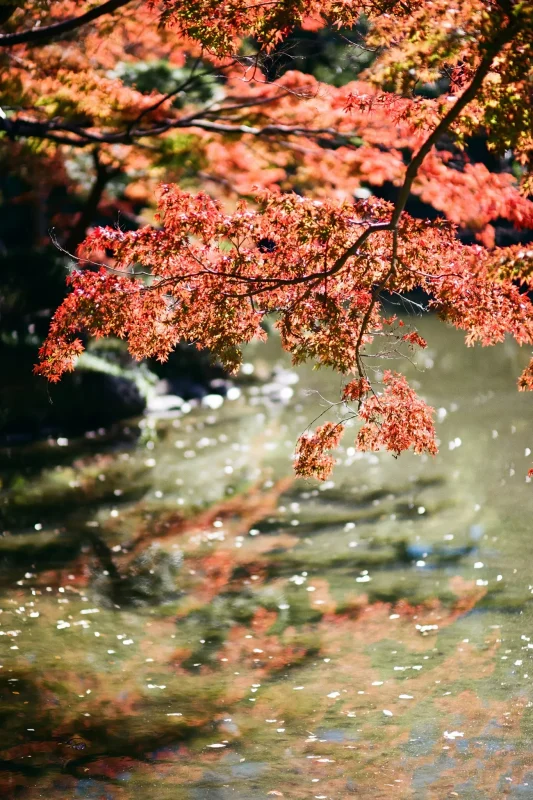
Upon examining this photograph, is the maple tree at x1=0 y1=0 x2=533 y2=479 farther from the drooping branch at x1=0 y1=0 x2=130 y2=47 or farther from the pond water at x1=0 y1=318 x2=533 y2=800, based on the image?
the pond water at x1=0 y1=318 x2=533 y2=800

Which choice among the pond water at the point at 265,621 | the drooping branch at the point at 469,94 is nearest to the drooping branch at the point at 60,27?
the drooping branch at the point at 469,94

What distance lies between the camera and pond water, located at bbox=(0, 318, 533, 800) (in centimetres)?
588

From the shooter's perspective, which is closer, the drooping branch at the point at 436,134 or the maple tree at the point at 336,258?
the drooping branch at the point at 436,134

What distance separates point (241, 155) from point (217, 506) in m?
5.36

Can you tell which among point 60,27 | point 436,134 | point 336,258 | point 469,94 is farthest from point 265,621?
point 60,27

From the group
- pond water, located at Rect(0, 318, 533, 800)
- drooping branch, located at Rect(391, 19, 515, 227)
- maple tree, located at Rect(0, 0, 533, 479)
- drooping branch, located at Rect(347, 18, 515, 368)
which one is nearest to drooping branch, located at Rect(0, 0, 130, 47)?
maple tree, located at Rect(0, 0, 533, 479)

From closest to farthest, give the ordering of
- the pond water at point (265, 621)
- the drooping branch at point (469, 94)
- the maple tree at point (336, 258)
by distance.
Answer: the drooping branch at point (469, 94), the maple tree at point (336, 258), the pond water at point (265, 621)

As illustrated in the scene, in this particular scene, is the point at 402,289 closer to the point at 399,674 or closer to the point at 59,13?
the point at 399,674

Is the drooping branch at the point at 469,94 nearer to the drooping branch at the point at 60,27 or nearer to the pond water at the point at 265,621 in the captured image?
the pond water at the point at 265,621

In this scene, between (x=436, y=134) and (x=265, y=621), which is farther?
(x=265, y=621)

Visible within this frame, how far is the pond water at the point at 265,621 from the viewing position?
5879 mm

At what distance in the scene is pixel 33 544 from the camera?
409 inches

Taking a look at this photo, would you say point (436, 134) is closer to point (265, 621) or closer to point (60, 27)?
point (60, 27)

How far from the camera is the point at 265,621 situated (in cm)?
823
